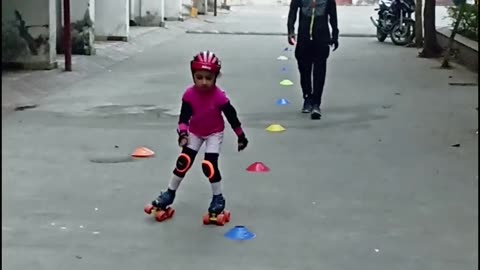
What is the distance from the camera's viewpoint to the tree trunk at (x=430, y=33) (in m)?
16.8

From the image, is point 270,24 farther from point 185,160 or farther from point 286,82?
point 185,160

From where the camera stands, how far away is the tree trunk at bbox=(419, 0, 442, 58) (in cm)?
Result: 1675

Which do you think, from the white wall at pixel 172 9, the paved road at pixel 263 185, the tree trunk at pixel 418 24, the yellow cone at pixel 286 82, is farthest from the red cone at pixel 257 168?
the white wall at pixel 172 9

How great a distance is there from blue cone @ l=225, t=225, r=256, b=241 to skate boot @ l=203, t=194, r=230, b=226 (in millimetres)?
207

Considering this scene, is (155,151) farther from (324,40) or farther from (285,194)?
(324,40)

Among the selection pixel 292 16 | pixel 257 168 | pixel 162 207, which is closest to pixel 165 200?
pixel 162 207

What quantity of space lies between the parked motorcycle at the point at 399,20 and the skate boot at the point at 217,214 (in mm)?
14880

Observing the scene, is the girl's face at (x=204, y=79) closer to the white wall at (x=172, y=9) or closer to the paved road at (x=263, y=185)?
the paved road at (x=263, y=185)

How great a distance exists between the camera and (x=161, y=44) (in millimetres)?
20375

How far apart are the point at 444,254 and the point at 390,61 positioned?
11899 millimetres

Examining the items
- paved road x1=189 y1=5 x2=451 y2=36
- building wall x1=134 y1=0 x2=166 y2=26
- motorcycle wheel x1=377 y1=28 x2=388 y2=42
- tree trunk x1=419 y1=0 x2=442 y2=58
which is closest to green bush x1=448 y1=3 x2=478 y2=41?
tree trunk x1=419 y1=0 x2=442 y2=58

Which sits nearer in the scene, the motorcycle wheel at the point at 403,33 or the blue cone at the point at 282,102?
the blue cone at the point at 282,102

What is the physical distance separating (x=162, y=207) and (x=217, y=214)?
1.17 ft

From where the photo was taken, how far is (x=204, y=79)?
5.26 meters
